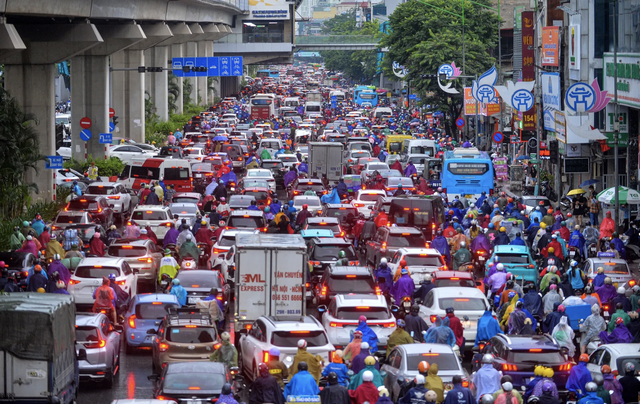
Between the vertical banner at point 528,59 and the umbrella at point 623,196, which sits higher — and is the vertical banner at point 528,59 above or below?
above

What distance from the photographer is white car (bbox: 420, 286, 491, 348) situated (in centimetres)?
2066

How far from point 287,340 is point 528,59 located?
44.0 m

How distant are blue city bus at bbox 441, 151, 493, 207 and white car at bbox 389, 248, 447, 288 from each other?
51.5 ft

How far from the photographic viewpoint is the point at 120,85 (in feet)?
235

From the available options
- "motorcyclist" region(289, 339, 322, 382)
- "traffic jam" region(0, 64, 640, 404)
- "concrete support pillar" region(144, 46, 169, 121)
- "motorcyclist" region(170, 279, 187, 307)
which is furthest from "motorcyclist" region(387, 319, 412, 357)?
"concrete support pillar" region(144, 46, 169, 121)

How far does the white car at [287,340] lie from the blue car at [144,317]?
3.29 metres

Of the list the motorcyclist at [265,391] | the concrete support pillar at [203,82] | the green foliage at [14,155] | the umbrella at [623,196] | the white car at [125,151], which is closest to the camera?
the motorcyclist at [265,391]

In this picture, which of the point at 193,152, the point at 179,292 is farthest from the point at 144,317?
the point at 193,152

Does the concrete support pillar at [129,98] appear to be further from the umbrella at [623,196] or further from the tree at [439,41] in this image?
the umbrella at [623,196]

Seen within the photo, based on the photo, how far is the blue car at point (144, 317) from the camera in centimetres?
2102

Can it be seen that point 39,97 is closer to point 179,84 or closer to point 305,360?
point 305,360

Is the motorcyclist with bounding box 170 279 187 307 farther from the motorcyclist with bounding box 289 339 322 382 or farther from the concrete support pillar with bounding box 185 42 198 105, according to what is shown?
the concrete support pillar with bounding box 185 42 198 105

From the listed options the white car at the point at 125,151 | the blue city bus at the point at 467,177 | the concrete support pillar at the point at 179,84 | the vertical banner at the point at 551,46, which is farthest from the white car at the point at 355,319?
the concrete support pillar at the point at 179,84

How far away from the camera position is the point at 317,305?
24.4m
